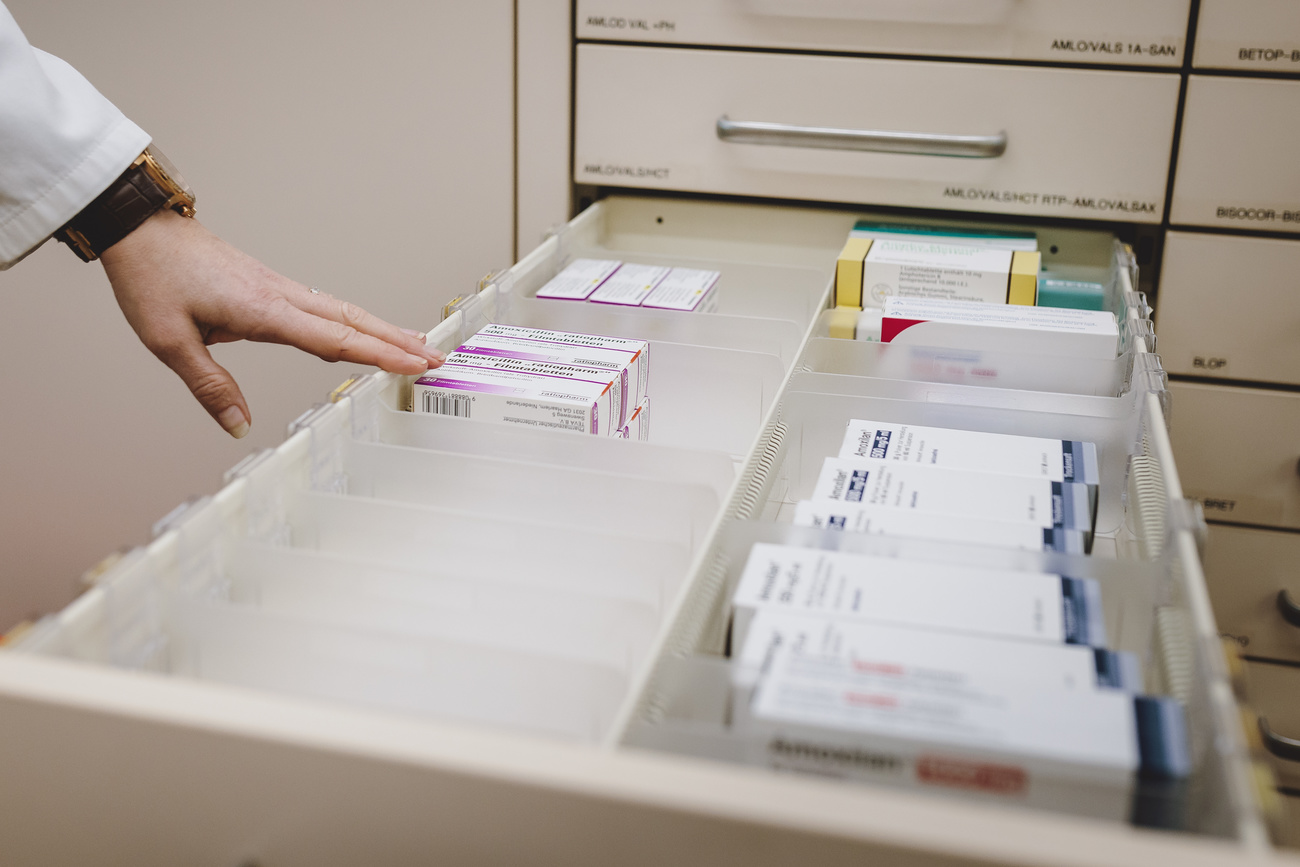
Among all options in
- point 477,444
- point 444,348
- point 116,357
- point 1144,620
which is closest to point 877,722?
point 1144,620

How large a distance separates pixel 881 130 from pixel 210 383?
70 centimetres

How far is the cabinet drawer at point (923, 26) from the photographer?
1.03 m

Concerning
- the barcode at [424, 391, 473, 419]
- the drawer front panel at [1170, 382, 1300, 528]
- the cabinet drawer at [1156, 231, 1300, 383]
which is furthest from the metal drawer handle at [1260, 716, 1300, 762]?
the barcode at [424, 391, 473, 419]

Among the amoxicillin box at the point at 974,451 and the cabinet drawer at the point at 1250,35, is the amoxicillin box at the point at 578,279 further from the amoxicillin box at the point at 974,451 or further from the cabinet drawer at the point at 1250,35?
the cabinet drawer at the point at 1250,35

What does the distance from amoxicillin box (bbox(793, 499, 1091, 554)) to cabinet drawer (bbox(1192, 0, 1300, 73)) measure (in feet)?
2.08

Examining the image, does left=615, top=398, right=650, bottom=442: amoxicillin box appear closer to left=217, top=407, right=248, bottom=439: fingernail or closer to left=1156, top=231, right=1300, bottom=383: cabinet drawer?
left=217, top=407, right=248, bottom=439: fingernail

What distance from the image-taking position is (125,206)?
0.90 metres

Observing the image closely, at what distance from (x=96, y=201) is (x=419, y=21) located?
0.43 metres

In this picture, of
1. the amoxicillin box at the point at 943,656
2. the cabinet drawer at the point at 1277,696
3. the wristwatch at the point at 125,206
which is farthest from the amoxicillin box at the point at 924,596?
the cabinet drawer at the point at 1277,696

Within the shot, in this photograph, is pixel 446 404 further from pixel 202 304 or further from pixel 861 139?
pixel 861 139

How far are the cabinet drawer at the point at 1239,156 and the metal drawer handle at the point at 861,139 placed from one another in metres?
0.18

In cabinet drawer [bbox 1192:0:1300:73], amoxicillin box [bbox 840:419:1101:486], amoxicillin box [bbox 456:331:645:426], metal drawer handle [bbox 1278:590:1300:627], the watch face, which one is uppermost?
cabinet drawer [bbox 1192:0:1300:73]

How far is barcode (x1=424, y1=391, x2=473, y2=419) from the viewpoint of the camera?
0.79 metres

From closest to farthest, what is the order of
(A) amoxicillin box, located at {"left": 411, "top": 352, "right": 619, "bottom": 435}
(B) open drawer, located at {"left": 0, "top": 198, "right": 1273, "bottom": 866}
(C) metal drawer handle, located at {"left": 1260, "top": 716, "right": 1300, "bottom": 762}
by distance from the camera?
(B) open drawer, located at {"left": 0, "top": 198, "right": 1273, "bottom": 866}, (A) amoxicillin box, located at {"left": 411, "top": 352, "right": 619, "bottom": 435}, (C) metal drawer handle, located at {"left": 1260, "top": 716, "right": 1300, "bottom": 762}
